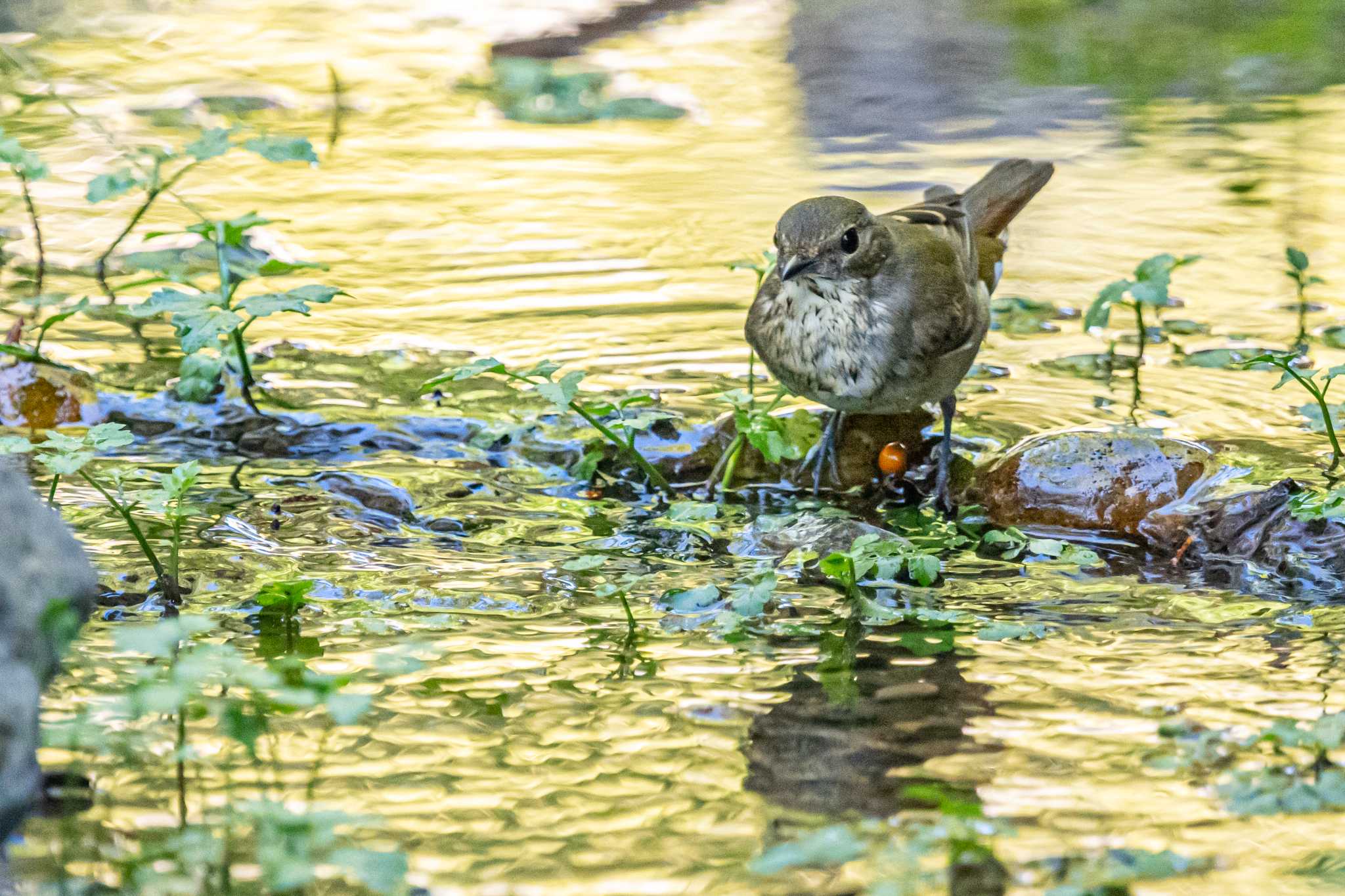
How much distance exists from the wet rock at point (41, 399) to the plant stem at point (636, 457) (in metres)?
1.63

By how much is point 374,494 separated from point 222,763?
1.59 meters

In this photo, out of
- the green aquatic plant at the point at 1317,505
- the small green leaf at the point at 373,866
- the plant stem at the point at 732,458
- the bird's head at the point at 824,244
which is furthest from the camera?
the bird's head at the point at 824,244

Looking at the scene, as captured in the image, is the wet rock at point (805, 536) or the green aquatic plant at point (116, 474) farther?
the wet rock at point (805, 536)

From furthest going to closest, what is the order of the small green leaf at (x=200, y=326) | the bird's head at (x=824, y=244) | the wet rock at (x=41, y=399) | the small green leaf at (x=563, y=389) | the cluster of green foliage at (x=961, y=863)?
1. the wet rock at (x=41, y=399)
2. the bird's head at (x=824, y=244)
3. the small green leaf at (x=200, y=326)
4. the small green leaf at (x=563, y=389)
5. the cluster of green foliage at (x=961, y=863)

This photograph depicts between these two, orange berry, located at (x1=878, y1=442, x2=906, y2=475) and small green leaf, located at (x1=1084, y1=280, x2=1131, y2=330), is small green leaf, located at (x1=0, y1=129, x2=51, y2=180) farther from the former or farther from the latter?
small green leaf, located at (x1=1084, y1=280, x2=1131, y2=330)

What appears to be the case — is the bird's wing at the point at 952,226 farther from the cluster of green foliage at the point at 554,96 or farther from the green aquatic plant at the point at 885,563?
the cluster of green foliage at the point at 554,96

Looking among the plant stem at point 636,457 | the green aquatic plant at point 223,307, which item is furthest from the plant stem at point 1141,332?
the green aquatic plant at point 223,307

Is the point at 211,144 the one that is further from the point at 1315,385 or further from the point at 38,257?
the point at 1315,385

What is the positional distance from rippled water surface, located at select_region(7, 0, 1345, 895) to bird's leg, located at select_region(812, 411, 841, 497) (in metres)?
0.41

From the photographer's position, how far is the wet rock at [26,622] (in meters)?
2.49

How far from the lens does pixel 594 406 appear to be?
441 cm

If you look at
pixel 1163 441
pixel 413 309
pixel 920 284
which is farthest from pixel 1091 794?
pixel 413 309

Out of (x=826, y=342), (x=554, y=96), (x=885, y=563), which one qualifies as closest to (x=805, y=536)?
(x=885, y=563)

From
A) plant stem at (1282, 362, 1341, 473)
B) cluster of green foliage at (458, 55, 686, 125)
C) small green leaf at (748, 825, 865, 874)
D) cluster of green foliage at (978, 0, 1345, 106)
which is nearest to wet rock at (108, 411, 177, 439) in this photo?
small green leaf at (748, 825, 865, 874)
